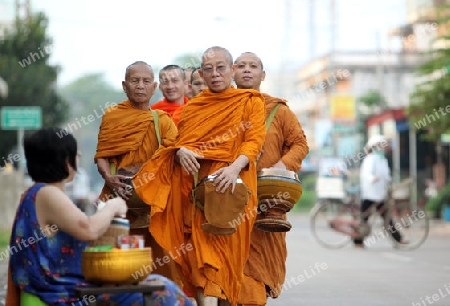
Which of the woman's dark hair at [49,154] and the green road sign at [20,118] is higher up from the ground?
the woman's dark hair at [49,154]

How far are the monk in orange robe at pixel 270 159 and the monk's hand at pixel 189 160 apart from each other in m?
0.93

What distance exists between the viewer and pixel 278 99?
26.4 feet

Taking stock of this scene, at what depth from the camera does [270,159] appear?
7910mm

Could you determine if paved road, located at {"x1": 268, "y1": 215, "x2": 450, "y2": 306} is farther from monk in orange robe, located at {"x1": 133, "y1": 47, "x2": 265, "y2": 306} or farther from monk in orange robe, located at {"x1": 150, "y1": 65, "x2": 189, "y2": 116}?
monk in orange robe, located at {"x1": 133, "y1": 47, "x2": 265, "y2": 306}

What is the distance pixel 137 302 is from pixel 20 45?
3428 cm

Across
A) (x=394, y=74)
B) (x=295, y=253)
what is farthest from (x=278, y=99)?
(x=394, y=74)

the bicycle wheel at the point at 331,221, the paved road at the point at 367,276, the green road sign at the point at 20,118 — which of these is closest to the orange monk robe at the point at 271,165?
the paved road at the point at 367,276

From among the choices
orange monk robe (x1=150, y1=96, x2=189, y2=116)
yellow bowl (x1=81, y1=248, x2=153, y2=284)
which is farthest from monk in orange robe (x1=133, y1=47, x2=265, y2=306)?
yellow bowl (x1=81, y1=248, x2=153, y2=284)

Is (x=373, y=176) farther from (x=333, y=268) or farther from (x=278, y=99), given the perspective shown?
(x=278, y=99)

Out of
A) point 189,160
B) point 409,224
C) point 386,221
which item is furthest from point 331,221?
point 189,160

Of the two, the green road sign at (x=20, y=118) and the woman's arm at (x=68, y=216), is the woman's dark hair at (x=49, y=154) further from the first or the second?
the green road sign at (x=20, y=118)

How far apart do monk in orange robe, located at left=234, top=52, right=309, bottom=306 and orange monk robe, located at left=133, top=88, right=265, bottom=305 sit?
0.54 metres

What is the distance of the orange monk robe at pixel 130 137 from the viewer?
24.8ft

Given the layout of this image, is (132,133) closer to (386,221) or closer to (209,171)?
(209,171)
